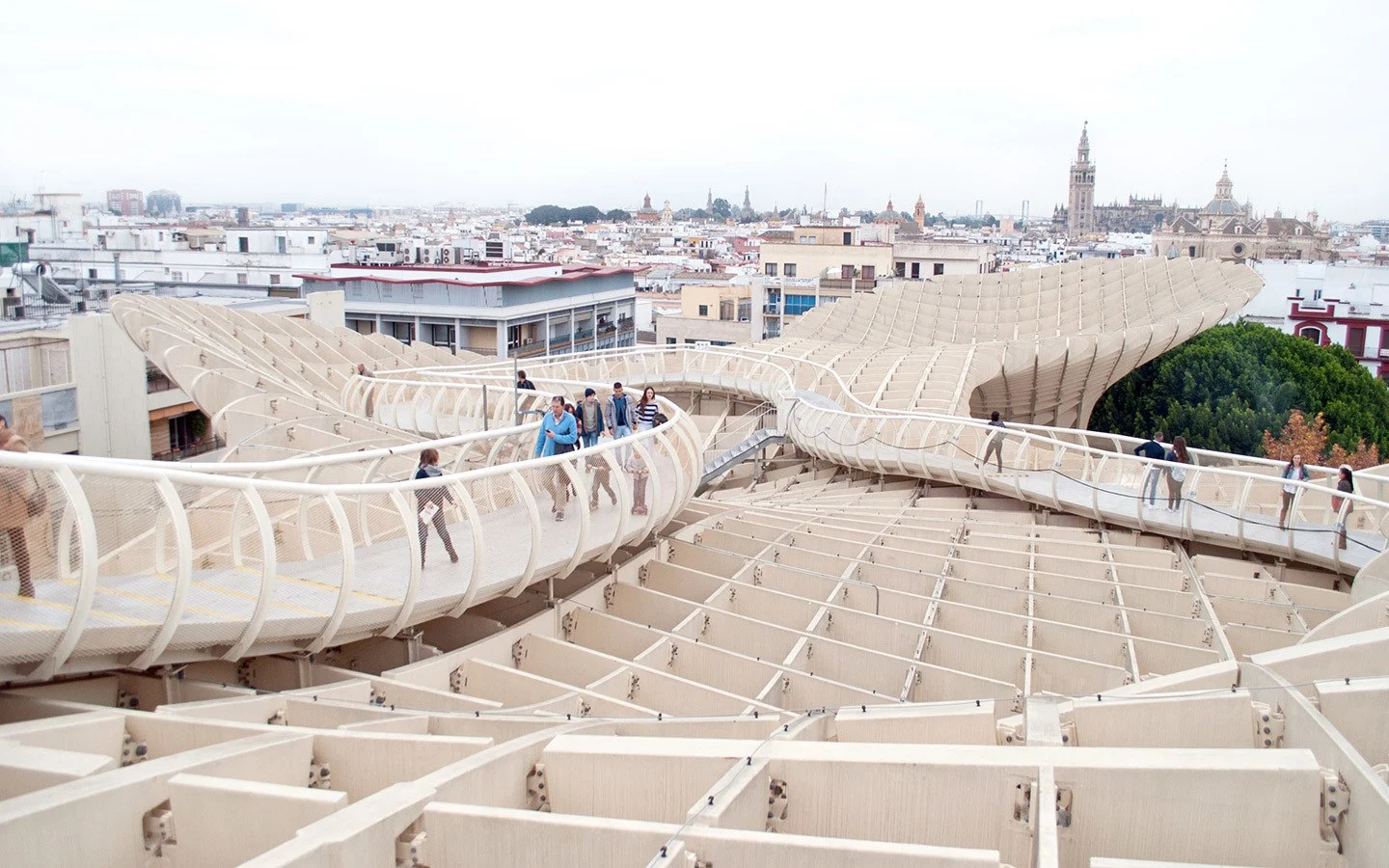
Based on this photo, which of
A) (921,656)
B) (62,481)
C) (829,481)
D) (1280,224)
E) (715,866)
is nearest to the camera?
(715,866)

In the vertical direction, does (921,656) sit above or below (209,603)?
below

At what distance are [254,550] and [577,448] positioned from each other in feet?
15.2

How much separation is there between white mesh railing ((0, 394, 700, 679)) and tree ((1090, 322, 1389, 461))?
30973 mm

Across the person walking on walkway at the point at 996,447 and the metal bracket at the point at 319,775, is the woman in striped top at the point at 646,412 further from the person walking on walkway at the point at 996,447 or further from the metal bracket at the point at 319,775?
the metal bracket at the point at 319,775

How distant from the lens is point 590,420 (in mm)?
13375

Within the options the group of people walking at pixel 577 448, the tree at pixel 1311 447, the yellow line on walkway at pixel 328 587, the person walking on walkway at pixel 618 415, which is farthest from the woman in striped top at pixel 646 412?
the tree at pixel 1311 447

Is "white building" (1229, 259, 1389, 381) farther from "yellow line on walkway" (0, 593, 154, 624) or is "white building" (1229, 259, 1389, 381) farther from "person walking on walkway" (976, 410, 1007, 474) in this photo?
"yellow line on walkway" (0, 593, 154, 624)

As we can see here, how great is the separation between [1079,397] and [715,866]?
113 feet

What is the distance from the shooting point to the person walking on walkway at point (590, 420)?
43.7ft

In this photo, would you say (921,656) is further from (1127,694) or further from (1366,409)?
(1366,409)

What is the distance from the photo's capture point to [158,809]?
18.7 ft

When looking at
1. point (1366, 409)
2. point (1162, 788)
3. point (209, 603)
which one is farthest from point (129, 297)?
point (1366, 409)

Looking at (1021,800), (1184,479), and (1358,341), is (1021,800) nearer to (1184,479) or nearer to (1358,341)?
(1184,479)

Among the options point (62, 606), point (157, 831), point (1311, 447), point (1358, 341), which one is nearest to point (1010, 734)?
point (157, 831)
